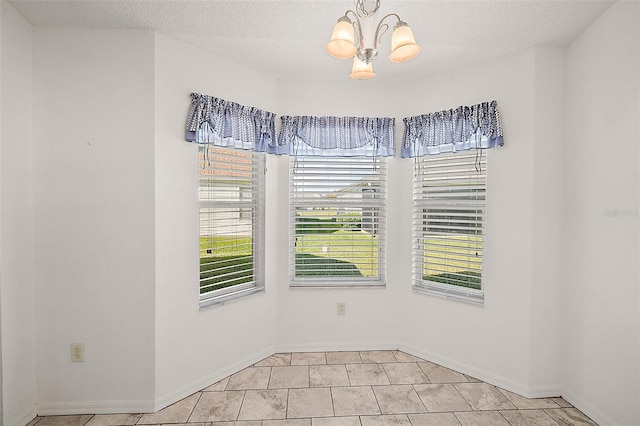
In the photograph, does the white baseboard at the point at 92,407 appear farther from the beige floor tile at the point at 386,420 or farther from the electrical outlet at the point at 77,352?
the beige floor tile at the point at 386,420

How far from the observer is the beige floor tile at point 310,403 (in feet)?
7.43

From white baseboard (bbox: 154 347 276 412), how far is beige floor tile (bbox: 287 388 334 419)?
55cm

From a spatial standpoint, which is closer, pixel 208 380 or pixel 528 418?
pixel 528 418

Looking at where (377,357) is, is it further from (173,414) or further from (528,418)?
(173,414)

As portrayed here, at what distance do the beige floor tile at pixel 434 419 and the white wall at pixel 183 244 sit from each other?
1433 millimetres

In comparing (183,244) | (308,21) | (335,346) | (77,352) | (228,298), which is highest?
(308,21)

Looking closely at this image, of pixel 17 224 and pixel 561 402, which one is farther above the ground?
pixel 17 224

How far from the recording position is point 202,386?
8.43ft

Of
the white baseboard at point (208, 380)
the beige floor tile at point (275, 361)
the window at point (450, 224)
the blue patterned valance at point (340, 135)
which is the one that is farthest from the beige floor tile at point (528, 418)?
the blue patterned valance at point (340, 135)

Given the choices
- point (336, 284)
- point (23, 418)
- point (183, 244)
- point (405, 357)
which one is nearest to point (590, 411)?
point (405, 357)

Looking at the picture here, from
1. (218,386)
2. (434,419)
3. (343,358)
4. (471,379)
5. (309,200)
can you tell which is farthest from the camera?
(309,200)

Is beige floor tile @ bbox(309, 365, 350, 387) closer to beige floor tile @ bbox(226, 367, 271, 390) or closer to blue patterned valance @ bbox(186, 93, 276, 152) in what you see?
beige floor tile @ bbox(226, 367, 271, 390)

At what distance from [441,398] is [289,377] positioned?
1161mm

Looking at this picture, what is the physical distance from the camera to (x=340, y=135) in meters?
3.12
